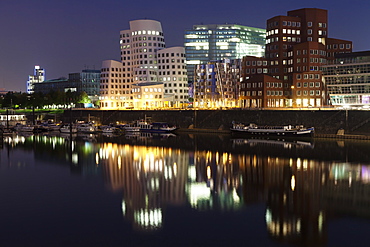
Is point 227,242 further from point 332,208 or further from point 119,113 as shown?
point 119,113

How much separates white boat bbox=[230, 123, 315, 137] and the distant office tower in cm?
5625

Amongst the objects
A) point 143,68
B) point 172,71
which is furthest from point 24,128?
point 172,71

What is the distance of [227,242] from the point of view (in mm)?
27094

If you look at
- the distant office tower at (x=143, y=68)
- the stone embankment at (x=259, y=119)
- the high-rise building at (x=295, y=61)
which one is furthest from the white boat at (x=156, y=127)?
the distant office tower at (x=143, y=68)

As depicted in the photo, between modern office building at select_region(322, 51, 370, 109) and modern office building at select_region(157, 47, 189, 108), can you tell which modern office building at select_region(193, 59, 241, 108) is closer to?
modern office building at select_region(157, 47, 189, 108)

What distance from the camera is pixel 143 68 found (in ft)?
494

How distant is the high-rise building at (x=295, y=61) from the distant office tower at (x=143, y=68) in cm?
3392

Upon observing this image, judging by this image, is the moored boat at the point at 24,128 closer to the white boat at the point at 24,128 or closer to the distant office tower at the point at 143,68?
the white boat at the point at 24,128

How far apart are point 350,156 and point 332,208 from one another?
27249 millimetres

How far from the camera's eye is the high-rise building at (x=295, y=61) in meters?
109

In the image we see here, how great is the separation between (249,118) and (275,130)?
10631 mm

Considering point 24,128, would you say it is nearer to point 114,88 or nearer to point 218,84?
point 114,88

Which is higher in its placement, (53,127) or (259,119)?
(259,119)

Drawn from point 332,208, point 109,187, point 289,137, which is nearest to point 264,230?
point 332,208
